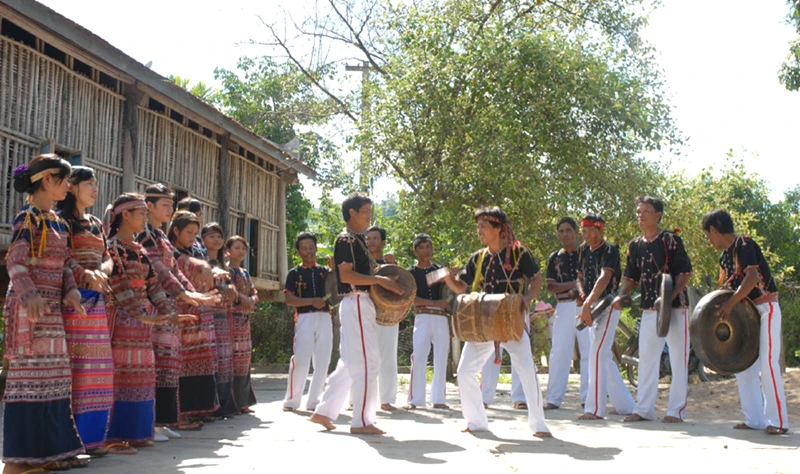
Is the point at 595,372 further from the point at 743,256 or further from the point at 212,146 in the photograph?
the point at 212,146

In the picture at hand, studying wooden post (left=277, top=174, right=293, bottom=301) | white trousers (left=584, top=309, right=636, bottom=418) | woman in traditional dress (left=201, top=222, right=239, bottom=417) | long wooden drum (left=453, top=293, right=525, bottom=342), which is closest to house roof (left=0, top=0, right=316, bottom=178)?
wooden post (left=277, top=174, right=293, bottom=301)

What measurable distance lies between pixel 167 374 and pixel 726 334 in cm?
490

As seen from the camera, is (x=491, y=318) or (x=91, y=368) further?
(x=491, y=318)

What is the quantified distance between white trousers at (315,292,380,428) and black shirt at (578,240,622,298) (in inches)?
120

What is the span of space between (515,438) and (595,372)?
6.22 feet

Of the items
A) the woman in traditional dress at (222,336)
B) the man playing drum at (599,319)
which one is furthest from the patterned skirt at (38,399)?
the man playing drum at (599,319)

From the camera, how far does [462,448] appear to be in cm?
638

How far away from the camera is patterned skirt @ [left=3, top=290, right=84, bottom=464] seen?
5102 millimetres

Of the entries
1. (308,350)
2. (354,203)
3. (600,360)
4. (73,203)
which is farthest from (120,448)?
(600,360)

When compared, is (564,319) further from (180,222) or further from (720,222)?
(180,222)

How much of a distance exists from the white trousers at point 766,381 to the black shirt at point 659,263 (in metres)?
0.79

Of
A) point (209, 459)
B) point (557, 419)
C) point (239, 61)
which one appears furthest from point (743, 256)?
point (239, 61)

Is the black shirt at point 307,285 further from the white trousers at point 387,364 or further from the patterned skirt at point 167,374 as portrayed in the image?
the patterned skirt at point 167,374

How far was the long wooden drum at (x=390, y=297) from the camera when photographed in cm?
713
